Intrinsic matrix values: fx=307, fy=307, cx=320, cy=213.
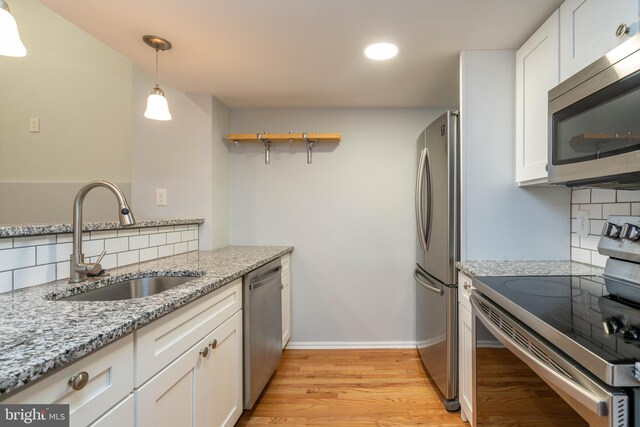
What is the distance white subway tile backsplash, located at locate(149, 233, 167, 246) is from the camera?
6.02 feet

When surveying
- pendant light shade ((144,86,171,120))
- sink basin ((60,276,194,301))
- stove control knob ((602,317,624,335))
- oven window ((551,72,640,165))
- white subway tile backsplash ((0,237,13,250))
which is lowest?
sink basin ((60,276,194,301))

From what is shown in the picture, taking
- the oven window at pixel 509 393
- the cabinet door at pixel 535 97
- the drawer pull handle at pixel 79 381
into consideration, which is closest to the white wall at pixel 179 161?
the drawer pull handle at pixel 79 381

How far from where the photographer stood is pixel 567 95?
3.84 ft

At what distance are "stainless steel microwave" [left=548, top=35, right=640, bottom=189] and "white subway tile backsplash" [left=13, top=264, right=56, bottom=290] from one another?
2.04 meters

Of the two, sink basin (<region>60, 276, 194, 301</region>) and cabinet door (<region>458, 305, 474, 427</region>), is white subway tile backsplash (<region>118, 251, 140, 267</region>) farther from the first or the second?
cabinet door (<region>458, 305, 474, 427</region>)

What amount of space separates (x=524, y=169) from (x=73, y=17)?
7.78 feet

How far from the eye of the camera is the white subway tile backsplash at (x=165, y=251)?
1.92 meters

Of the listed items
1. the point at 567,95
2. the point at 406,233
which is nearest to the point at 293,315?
the point at 406,233

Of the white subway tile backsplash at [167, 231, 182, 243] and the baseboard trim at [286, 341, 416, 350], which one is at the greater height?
the white subway tile backsplash at [167, 231, 182, 243]

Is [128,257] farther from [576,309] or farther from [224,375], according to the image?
[576,309]

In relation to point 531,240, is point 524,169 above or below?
above

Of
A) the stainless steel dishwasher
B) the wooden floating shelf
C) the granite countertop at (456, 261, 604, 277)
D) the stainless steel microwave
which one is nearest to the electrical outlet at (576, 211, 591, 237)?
the granite countertop at (456, 261, 604, 277)

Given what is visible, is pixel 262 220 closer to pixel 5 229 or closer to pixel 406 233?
pixel 406 233

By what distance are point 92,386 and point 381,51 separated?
1.89 metres
